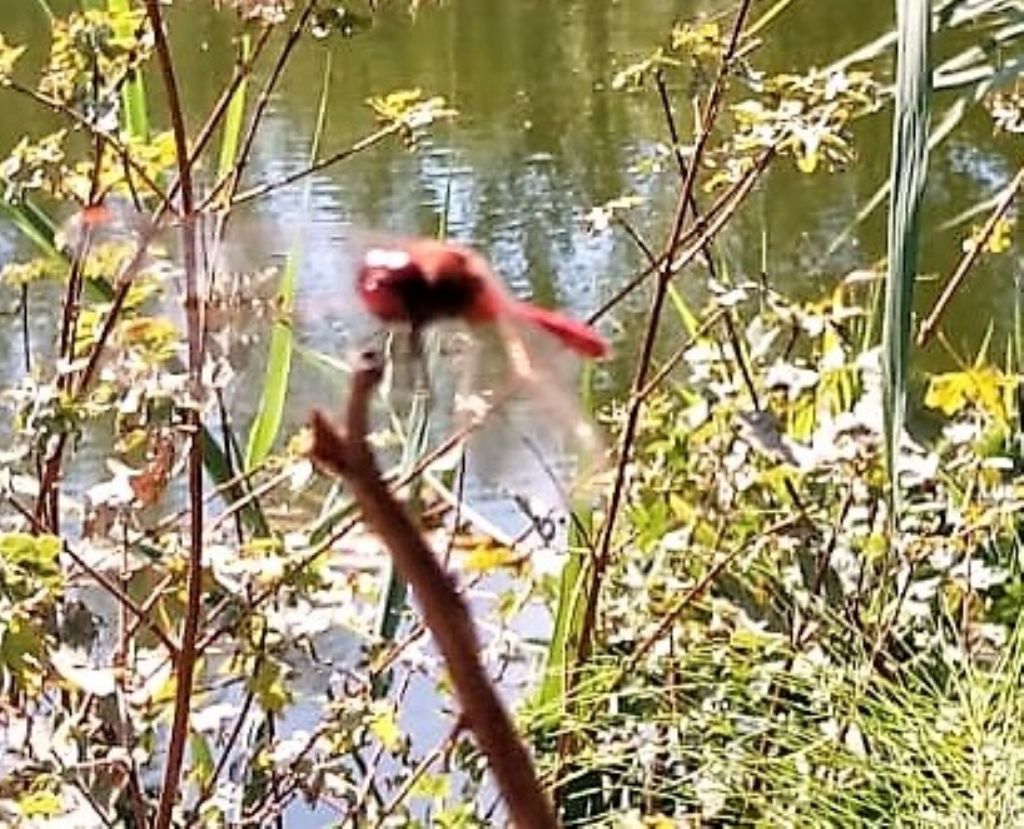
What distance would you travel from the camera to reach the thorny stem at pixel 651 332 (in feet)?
4.22

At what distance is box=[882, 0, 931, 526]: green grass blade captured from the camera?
949 mm

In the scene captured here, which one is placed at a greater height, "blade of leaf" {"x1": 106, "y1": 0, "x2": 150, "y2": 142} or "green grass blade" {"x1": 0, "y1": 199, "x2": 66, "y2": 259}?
"blade of leaf" {"x1": 106, "y1": 0, "x2": 150, "y2": 142}

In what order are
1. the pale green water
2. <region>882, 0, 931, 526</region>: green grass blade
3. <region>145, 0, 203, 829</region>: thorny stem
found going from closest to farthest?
<region>882, 0, 931, 526</region>: green grass blade, <region>145, 0, 203, 829</region>: thorny stem, the pale green water

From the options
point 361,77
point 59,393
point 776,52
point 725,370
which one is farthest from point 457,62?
point 59,393

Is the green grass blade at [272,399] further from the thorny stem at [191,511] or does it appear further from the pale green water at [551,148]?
the pale green water at [551,148]

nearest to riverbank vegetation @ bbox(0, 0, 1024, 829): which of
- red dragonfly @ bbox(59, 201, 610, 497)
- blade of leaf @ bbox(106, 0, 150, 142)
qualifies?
blade of leaf @ bbox(106, 0, 150, 142)

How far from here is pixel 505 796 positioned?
0.31m

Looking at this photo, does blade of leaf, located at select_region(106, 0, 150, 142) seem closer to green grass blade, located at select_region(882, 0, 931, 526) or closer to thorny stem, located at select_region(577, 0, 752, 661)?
thorny stem, located at select_region(577, 0, 752, 661)

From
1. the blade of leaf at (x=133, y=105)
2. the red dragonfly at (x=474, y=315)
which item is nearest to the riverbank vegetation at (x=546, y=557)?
the blade of leaf at (x=133, y=105)

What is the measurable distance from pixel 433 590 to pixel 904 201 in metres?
0.71

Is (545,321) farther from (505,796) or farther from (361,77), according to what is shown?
(361,77)

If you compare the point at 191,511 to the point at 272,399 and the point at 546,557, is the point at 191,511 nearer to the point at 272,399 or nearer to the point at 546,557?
the point at 272,399

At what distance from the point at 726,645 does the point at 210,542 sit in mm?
292

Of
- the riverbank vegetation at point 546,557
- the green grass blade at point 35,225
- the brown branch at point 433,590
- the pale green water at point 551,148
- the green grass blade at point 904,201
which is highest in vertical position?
the brown branch at point 433,590
